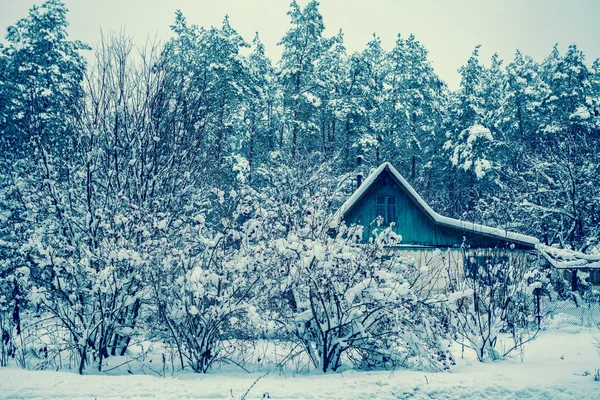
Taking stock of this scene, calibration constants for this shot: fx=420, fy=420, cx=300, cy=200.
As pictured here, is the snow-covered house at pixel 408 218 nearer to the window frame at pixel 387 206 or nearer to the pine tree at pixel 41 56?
the window frame at pixel 387 206

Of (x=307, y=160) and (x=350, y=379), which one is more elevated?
(x=307, y=160)

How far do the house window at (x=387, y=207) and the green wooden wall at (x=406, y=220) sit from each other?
0.47 feet

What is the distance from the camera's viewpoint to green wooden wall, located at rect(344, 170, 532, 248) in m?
17.2

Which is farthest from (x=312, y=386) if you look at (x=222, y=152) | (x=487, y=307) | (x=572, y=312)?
(x=222, y=152)

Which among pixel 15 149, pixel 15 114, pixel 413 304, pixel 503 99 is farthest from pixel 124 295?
pixel 503 99

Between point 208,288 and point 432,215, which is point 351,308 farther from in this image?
point 432,215

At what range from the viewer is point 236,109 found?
27.2 metres

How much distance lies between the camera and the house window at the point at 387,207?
18.0 meters

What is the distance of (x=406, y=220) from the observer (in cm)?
1783

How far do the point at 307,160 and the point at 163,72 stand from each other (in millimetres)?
13820

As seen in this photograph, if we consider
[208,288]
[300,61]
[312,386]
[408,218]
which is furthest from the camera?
[300,61]

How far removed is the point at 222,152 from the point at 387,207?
11.5 meters

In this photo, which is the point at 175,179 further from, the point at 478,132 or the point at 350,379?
the point at 478,132

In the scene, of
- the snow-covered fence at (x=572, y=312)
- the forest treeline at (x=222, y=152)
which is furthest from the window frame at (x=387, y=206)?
the snow-covered fence at (x=572, y=312)
